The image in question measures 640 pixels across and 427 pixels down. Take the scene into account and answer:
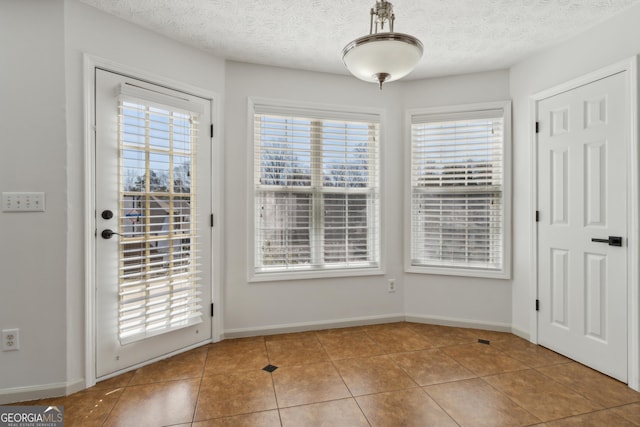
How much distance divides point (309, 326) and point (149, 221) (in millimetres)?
1765

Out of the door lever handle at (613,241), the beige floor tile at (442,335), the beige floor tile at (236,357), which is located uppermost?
the door lever handle at (613,241)

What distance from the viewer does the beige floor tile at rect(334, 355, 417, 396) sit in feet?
7.19

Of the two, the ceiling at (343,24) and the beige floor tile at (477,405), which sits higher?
the ceiling at (343,24)

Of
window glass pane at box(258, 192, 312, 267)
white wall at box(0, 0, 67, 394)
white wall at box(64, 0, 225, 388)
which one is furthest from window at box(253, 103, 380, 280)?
white wall at box(0, 0, 67, 394)

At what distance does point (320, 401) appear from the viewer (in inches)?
79.8

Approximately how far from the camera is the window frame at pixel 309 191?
306cm

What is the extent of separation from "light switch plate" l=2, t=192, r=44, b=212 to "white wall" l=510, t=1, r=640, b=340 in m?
Result: 3.77

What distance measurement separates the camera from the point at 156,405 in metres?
2.00

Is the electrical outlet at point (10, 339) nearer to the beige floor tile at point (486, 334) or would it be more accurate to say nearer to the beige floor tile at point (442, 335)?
the beige floor tile at point (442, 335)

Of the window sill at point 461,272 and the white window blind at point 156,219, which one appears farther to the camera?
the window sill at point 461,272

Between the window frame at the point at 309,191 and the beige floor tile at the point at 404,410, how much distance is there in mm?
1346
